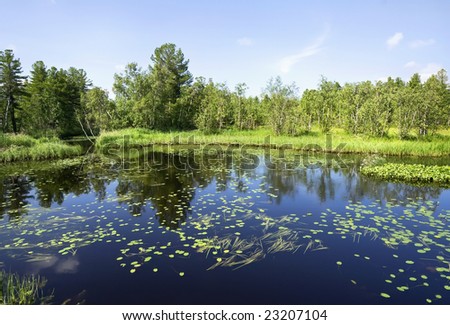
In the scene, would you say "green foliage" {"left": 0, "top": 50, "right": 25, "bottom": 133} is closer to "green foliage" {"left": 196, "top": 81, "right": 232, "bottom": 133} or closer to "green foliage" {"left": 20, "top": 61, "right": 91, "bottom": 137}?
"green foliage" {"left": 20, "top": 61, "right": 91, "bottom": 137}

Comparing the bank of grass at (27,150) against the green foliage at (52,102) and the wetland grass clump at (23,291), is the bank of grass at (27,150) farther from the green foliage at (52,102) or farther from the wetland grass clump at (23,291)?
the wetland grass clump at (23,291)

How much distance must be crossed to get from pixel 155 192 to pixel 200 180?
3144 mm

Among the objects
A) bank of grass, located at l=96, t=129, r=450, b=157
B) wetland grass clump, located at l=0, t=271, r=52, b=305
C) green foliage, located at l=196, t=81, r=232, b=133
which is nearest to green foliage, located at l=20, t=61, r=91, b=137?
bank of grass, located at l=96, t=129, r=450, b=157

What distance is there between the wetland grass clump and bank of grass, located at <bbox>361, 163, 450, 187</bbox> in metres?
15.8

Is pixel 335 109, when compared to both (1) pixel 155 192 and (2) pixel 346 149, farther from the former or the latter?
(1) pixel 155 192

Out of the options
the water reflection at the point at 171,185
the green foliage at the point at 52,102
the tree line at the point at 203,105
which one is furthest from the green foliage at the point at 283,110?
the green foliage at the point at 52,102

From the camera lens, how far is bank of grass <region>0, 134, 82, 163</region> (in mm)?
21984

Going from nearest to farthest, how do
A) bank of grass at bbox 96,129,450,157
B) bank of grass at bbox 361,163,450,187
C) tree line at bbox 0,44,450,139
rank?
1. bank of grass at bbox 361,163,450,187
2. bank of grass at bbox 96,129,450,157
3. tree line at bbox 0,44,450,139

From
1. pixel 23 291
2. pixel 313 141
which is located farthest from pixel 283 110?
pixel 23 291

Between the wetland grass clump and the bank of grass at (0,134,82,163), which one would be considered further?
the bank of grass at (0,134,82,163)

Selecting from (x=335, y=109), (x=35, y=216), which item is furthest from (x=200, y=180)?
(x=335, y=109)

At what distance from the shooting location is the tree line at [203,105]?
1219 inches

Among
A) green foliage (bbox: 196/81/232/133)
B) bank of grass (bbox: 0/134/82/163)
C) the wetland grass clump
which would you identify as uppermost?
green foliage (bbox: 196/81/232/133)

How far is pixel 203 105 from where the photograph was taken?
4369 centimetres
